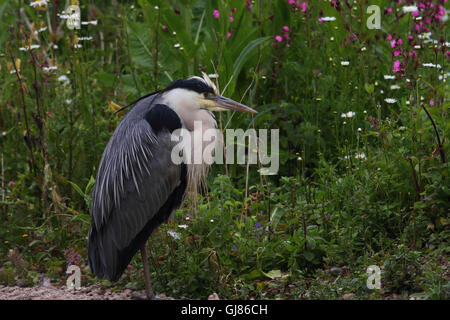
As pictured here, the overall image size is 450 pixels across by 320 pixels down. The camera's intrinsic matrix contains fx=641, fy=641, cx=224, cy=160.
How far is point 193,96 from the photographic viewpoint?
4.04m

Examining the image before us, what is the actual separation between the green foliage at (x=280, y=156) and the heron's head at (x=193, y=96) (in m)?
0.51

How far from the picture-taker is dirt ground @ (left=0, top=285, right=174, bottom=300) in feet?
13.0

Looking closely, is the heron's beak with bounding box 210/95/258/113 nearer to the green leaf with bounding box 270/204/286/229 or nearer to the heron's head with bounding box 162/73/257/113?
the heron's head with bounding box 162/73/257/113

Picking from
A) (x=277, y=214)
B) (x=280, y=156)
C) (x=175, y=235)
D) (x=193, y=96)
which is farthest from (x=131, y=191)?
(x=280, y=156)

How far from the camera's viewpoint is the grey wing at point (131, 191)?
399 centimetres

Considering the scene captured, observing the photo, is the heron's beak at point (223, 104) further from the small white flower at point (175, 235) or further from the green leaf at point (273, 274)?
the green leaf at point (273, 274)

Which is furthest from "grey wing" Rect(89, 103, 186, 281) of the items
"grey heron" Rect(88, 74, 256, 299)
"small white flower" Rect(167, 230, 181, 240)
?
"small white flower" Rect(167, 230, 181, 240)

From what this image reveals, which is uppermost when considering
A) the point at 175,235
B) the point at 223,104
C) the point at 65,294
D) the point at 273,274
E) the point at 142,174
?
the point at 223,104

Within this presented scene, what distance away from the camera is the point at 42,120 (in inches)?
195

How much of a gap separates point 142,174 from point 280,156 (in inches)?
63.2

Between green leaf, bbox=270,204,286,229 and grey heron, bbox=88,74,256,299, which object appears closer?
grey heron, bbox=88,74,256,299

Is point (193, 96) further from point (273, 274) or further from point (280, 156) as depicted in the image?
point (280, 156)

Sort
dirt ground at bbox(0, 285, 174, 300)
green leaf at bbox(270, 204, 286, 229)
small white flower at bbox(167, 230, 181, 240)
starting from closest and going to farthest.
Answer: dirt ground at bbox(0, 285, 174, 300), small white flower at bbox(167, 230, 181, 240), green leaf at bbox(270, 204, 286, 229)

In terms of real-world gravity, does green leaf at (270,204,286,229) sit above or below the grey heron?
below
